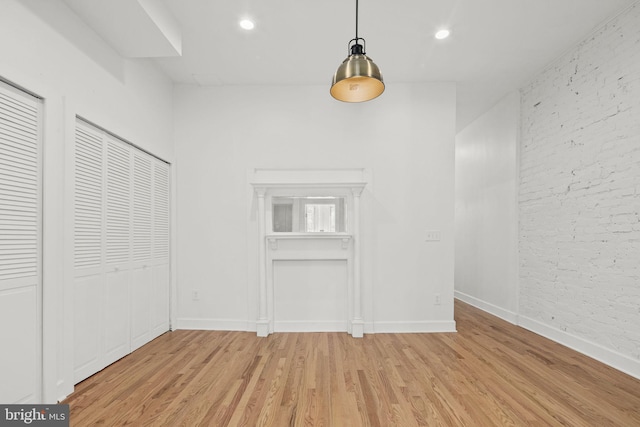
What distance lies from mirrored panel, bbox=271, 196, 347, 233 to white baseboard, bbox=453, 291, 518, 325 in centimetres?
259

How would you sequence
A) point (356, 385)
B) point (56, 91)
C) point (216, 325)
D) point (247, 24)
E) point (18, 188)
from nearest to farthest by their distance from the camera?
1. point (18, 188)
2. point (56, 91)
3. point (356, 385)
4. point (247, 24)
5. point (216, 325)

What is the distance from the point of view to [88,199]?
271 centimetres

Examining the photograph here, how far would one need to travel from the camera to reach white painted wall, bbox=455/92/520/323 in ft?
14.5

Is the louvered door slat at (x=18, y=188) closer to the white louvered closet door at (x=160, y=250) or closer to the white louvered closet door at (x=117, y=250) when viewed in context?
the white louvered closet door at (x=117, y=250)

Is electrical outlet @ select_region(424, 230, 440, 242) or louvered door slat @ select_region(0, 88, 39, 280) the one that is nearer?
louvered door slat @ select_region(0, 88, 39, 280)

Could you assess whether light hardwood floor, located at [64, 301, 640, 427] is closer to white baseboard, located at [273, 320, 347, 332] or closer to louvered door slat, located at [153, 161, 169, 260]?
white baseboard, located at [273, 320, 347, 332]

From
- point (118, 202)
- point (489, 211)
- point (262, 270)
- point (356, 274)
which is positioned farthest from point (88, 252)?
point (489, 211)

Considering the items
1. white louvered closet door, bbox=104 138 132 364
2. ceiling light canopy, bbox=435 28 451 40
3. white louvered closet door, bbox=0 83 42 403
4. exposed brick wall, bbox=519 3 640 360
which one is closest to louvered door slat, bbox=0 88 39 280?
white louvered closet door, bbox=0 83 42 403

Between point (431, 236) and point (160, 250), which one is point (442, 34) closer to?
point (431, 236)

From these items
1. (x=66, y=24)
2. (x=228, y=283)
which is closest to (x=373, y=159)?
(x=228, y=283)

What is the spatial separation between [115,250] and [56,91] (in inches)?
55.4

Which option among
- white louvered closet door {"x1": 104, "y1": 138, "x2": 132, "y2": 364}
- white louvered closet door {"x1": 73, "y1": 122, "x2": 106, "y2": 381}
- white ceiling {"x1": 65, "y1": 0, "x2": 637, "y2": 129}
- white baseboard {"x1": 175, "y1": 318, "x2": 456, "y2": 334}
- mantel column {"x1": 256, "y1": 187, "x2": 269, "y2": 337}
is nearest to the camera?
white louvered closet door {"x1": 73, "y1": 122, "x2": 106, "y2": 381}

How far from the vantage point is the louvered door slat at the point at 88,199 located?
2.58m

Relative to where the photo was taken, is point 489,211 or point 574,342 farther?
point 489,211
